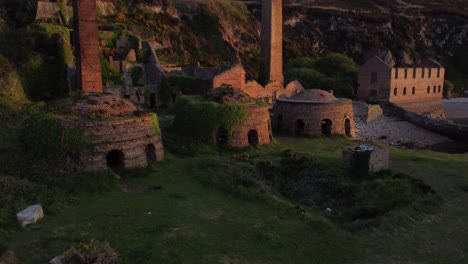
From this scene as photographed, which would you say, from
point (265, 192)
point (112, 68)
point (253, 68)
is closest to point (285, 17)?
point (253, 68)

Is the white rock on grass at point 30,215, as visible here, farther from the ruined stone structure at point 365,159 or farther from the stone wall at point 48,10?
the stone wall at point 48,10

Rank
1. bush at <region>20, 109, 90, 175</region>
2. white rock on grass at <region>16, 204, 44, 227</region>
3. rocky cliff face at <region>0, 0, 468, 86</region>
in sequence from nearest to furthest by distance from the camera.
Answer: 1. white rock on grass at <region>16, 204, 44, 227</region>
2. bush at <region>20, 109, 90, 175</region>
3. rocky cliff face at <region>0, 0, 468, 86</region>

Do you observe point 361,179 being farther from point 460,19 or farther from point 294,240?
point 460,19

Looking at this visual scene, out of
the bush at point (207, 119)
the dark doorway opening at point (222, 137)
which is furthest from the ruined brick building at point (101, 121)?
the dark doorway opening at point (222, 137)

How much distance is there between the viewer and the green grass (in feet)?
35.8

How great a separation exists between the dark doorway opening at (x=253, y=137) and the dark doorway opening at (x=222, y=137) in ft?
5.27

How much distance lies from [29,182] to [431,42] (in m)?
89.6

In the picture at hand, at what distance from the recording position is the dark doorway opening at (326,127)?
89.6ft

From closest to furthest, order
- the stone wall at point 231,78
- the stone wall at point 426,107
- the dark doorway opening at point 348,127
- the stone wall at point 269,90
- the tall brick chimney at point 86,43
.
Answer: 1. the tall brick chimney at point 86,43
2. the dark doorway opening at point 348,127
3. the stone wall at point 231,78
4. the stone wall at point 269,90
5. the stone wall at point 426,107

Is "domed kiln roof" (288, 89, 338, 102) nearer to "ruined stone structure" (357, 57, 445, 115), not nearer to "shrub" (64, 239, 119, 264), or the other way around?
"ruined stone structure" (357, 57, 445, 115)

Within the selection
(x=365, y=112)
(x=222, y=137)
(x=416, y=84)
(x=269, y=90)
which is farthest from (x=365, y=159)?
(x=416, y=84)

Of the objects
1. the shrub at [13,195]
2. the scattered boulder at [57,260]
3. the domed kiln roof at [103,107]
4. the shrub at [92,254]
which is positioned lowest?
the scattered boulder at [57,260]

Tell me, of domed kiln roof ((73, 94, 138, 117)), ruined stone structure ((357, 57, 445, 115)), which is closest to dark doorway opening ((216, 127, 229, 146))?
domed kiln roof ((73, 94, 138, 117))

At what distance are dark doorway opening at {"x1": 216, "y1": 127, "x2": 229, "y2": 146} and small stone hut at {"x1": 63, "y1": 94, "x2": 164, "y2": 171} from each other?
4.03 metres
